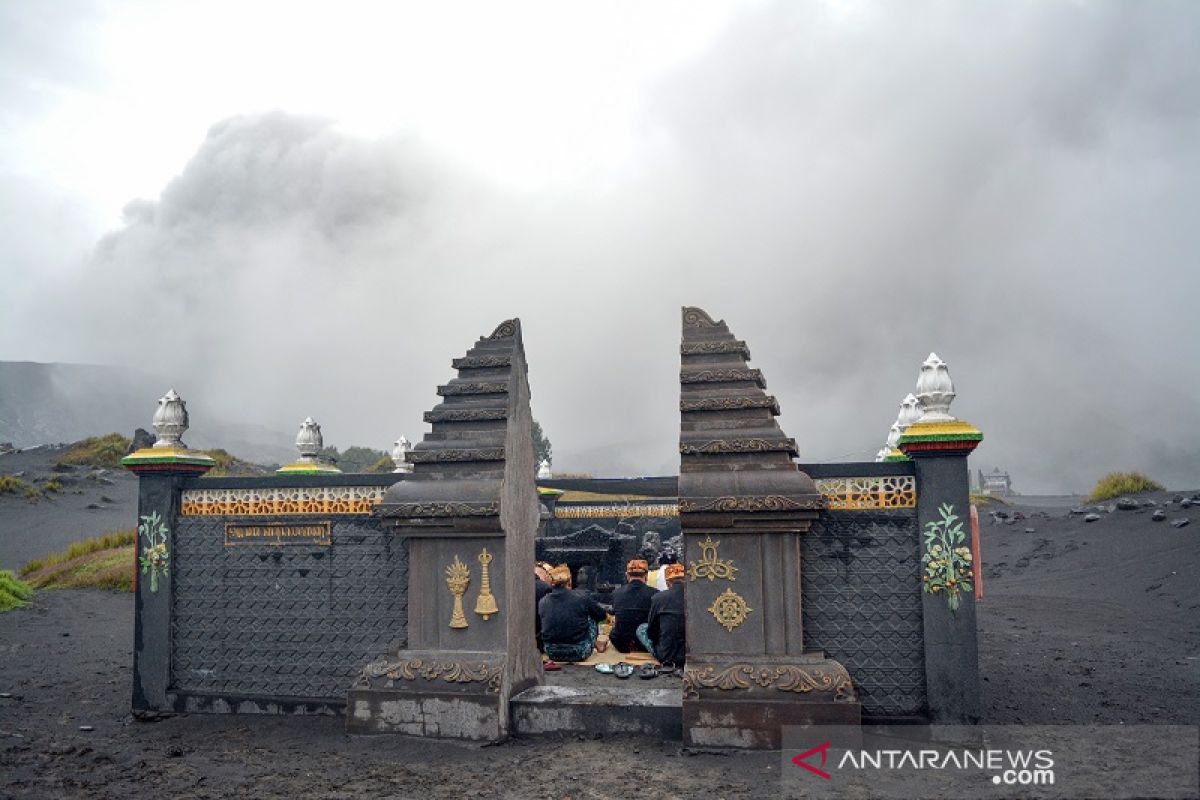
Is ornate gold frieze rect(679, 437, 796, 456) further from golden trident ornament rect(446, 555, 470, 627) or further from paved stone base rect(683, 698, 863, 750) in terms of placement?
golden trident ornament rect(446, 555, 470, 627)

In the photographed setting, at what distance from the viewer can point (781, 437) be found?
19.4 feet

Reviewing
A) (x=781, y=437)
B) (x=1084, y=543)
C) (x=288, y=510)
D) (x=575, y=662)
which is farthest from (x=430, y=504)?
(x=1084, y=543)

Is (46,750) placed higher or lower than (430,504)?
lower

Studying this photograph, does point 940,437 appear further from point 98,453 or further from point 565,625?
point 98,453

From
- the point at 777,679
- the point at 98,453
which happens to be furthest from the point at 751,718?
the point at 98,453

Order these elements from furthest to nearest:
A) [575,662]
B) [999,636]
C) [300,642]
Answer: [999,636] → [575,662] → [300,642]

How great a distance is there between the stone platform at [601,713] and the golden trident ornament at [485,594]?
72cm

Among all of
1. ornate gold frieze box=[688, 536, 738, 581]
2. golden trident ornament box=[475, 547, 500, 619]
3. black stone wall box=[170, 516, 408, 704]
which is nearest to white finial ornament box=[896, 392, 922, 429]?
ornate gold frieze box=[688, 536, 738, 581]

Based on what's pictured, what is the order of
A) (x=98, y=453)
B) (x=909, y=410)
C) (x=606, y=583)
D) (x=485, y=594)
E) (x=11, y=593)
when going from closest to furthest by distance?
(x=485, y=594), (x=909, y=410), (x=11, y=593), (x=606, y=583), (x=98, y=453)

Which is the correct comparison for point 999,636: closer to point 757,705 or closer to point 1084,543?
point 757,705

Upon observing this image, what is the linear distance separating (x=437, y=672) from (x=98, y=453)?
114 feet

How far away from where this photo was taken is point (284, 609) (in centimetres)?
686

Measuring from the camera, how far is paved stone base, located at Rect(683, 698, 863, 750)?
529 cm

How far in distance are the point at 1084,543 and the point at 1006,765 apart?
17422 millimetres
